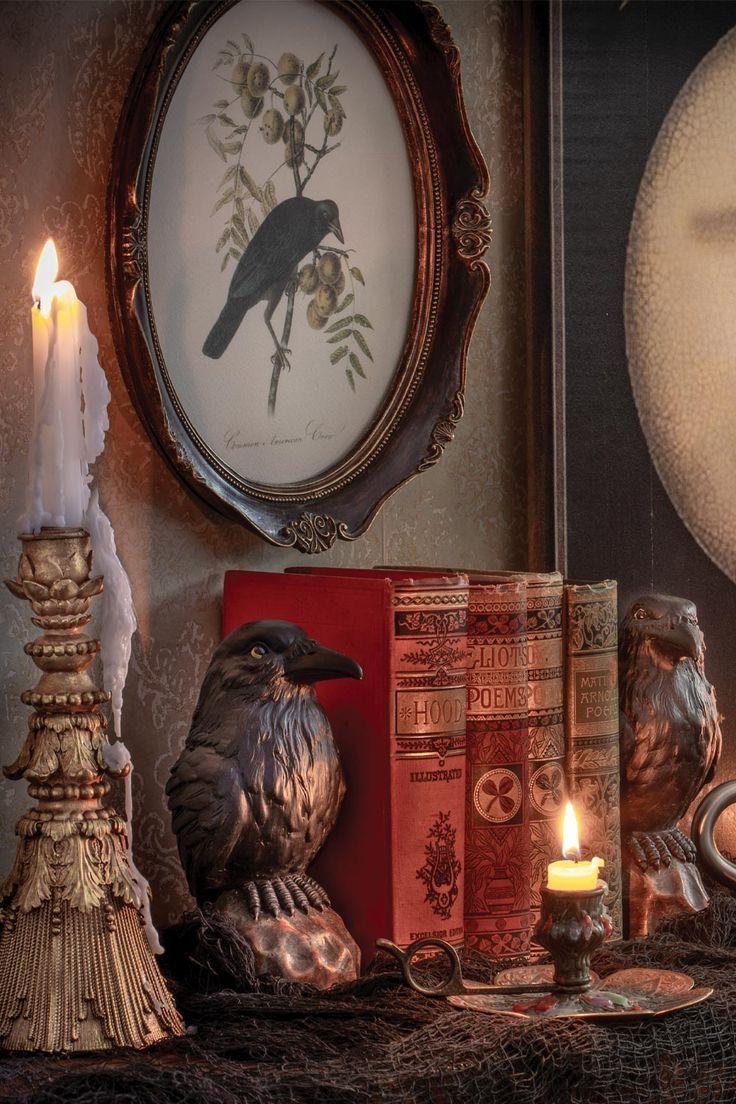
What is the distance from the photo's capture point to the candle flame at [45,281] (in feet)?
2.99

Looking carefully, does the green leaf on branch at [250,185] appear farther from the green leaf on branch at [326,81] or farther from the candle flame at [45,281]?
the candle flame at [45,281]

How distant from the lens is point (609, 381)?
4.82 feet

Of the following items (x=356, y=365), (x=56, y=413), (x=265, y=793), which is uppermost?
(x=356, y=365)

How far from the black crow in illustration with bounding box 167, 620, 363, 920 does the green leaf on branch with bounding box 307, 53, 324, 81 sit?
0.51m

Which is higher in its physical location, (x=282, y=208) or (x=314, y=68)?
(x=314, y=68)

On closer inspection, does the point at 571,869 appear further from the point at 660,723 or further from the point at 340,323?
the point at 340,323

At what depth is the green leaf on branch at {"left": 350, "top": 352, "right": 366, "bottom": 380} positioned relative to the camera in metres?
1.34

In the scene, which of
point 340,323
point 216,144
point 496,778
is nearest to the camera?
point 496,778

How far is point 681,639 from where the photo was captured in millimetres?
1236

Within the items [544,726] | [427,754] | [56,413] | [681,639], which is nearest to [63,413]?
[56,413]

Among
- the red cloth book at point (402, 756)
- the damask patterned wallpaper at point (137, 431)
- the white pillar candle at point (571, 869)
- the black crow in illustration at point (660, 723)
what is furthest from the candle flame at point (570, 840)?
the damask patterned wallpaper at point (137, 431)

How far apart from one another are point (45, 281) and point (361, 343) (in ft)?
1.55

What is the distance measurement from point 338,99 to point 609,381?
1.23 feet

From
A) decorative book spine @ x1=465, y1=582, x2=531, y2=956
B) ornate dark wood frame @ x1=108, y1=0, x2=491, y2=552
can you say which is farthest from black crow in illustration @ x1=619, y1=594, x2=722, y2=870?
ornate dark wood frame @ x1=108, y1=0, x2=491, y2=552
